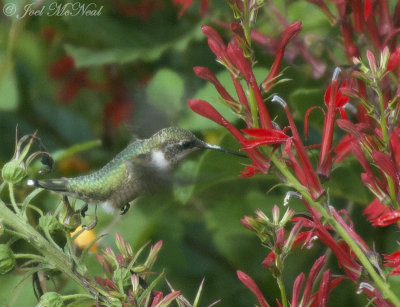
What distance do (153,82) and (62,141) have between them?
50 centimetres

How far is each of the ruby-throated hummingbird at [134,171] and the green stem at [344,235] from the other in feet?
0.84

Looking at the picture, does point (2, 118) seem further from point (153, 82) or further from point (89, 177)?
point (89, 177)

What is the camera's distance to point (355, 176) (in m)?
1.24

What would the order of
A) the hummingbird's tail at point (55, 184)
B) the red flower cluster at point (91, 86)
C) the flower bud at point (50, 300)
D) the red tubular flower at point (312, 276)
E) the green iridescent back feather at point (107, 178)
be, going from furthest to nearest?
the red flower cluster at point (91, 86) → the green iridescent back feather at point (107, 178) → the hummingbird's tail at point (55, 184) → the red tubular flower at point (312, 276) → the flower bud at point (50, 300)

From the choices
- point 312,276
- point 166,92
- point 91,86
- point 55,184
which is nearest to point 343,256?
point 312,276

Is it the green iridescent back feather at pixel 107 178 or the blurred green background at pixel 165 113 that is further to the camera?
the blurred green background at pixel 165 113

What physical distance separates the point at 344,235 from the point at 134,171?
1.26 feet

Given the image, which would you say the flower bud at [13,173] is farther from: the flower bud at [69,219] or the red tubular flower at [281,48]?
the red tubular flower at [281,48]

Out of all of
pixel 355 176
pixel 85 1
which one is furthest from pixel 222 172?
pixel 85 1

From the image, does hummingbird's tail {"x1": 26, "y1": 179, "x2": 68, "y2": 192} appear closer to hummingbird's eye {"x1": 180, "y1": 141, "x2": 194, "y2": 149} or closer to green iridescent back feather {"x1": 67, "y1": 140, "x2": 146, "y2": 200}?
green iridescent back feather {"x1": 67, "y1": 140, "x2": 146, "y2": 200}

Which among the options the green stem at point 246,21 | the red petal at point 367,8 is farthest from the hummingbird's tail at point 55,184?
the red petal at point 367,8

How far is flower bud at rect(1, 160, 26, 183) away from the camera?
2.56 feet

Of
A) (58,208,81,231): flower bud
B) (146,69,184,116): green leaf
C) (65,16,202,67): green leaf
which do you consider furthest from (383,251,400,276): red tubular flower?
(65,16,202,67): green leaf

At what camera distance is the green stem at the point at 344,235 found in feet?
2.42
